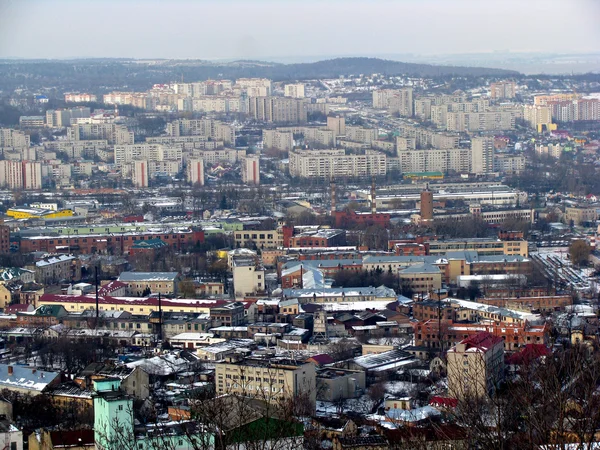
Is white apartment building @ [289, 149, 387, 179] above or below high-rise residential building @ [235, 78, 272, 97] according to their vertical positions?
below

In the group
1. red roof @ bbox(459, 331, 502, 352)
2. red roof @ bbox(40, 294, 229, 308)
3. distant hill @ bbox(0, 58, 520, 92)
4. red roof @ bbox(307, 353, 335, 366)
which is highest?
distant hill @ bbox(0, 58, 520, 92)

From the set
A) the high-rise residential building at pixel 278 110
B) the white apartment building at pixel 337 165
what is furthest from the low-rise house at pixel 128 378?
the high-rise residential building at pixel 278 110

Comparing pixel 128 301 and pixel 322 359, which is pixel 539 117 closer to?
pixel 128 301

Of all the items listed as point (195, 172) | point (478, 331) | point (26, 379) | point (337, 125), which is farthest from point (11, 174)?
point (26, 379)

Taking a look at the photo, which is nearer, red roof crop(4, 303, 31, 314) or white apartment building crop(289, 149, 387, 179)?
red roof crop(4, 303, 31, 314)

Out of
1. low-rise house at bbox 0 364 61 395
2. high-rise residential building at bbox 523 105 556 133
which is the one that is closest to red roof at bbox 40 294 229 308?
low-rise house at bbox 0 364 61 395

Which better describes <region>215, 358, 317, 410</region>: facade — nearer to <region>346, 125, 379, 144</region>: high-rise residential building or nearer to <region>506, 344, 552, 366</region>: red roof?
<region>506, 344, 552, 366</region>: red roof
